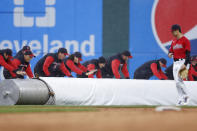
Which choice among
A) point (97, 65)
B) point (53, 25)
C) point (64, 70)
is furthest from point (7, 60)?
point (97, 65)

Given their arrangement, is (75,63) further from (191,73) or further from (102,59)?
(191,73)

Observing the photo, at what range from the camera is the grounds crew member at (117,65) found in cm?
1694

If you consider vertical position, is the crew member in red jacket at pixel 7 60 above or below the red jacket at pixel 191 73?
above

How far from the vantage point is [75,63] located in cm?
1728

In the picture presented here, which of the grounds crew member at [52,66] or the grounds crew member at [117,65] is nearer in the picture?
the grounds crew member at [52,66]

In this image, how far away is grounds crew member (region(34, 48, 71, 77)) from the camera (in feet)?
52.1

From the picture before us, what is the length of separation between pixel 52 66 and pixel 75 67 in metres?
1.03

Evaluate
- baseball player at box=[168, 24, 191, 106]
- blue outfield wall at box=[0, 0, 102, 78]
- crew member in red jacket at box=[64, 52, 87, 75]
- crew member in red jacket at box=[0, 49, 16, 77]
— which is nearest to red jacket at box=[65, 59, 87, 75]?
crew member in red jacket at box=[64, 52, 87, 75]

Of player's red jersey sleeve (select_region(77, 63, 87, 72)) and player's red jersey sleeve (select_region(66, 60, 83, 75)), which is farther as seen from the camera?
player's red jersey sleeve (select_region(77, 63, 87, 72))

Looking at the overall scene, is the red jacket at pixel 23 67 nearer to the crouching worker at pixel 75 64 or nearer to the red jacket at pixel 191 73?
the crouching worker at pixel 75 64

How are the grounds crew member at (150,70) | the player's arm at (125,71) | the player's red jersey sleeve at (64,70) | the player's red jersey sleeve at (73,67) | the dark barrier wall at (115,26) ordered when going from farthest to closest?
the dark barrier wall at (115,26), the player's arm at (125,71), the grounds crew member at (150,70), the player's red jersey sleeve at (73,67), the player's red jersey sleeve at (64,70)

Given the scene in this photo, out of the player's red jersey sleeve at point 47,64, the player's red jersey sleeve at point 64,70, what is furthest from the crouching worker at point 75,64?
the player's red jersey sleeve at point 47,64

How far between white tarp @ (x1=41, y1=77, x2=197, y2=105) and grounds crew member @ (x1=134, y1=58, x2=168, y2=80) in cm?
289

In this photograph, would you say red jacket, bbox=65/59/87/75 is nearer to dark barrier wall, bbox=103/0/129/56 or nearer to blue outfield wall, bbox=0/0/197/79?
blue outfield wall, bbox=0/0/197/79
